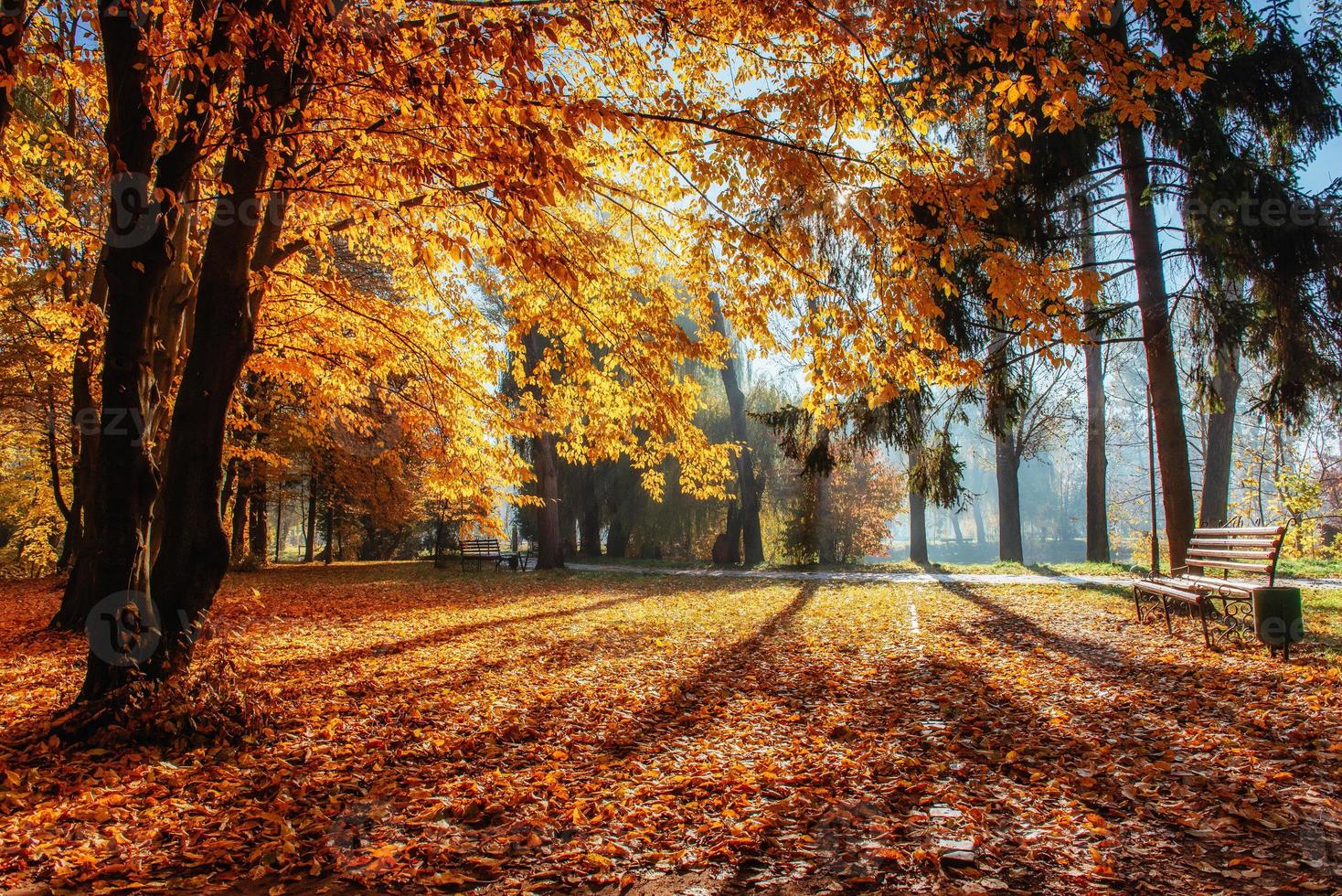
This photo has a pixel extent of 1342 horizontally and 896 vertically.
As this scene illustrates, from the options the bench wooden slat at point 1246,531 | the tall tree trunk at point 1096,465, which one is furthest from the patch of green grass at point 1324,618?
the tall tree trunk at point 1096,465

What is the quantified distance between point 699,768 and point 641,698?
1.55 m

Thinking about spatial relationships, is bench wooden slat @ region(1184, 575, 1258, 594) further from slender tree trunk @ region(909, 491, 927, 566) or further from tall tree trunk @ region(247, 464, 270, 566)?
tall tree trunk @ region(247, 464, 270, 566)

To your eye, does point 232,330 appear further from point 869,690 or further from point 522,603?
point 522,603

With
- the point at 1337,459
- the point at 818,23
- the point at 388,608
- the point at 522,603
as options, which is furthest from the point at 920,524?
the point at 818,23

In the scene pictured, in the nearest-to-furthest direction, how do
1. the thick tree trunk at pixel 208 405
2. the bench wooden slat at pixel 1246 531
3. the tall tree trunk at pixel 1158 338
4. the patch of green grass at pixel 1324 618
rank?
the thick tree trunk at pixel 208 405
the bench wooden slat at pixel 1246 531
the patch of green grass at pixel 1324 618
the tall tree trunk at pixel 1158 338

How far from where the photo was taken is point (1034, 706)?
464 cm

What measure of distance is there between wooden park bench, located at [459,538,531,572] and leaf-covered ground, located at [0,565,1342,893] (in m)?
12.1

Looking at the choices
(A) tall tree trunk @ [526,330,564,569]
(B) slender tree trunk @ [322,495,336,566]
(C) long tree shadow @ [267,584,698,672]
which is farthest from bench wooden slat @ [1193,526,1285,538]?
(B) slender tree trunk @ [322,495,336,566]

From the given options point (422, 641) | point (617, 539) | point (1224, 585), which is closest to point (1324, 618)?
point (1224, 585)

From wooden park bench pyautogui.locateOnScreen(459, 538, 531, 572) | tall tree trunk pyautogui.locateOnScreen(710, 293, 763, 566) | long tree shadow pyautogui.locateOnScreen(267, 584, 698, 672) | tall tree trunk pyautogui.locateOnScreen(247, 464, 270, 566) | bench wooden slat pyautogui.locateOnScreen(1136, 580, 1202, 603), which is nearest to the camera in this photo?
bench wooden slat pyautogui.locateOnScreen(1136, 580, 1202, 603)

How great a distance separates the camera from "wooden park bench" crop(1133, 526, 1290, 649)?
5.96 meters

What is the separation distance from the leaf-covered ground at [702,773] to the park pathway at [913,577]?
5.23m

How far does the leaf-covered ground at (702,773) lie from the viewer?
2615 mm

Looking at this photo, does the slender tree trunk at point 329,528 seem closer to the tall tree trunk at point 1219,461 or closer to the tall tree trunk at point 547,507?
the tall tree trunk at point 547,507
